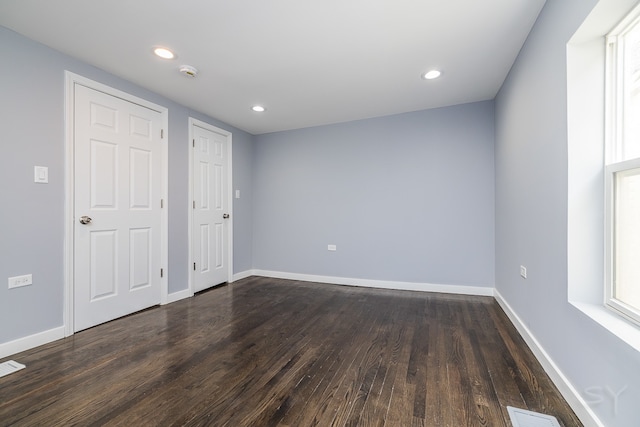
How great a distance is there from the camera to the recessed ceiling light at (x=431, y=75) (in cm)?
271

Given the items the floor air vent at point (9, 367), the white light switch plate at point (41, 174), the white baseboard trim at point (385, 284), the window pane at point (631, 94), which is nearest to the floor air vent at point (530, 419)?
the window pane at point (631, 94)

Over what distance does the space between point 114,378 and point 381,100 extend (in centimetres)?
358

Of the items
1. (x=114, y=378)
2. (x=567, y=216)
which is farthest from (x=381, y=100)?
(x=114, y=378)

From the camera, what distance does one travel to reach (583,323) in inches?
54.2

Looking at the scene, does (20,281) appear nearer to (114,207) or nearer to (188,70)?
(114,207)

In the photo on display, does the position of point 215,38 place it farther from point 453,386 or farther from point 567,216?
point 453,386

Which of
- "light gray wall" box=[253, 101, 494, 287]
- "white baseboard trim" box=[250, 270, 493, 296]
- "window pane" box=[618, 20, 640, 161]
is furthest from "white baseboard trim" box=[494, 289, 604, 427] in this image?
"light gray wall" box=[253, 101, 494, 287]

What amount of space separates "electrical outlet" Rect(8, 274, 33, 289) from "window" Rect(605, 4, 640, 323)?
3.75 metres

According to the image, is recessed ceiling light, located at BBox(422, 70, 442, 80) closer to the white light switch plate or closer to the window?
the window

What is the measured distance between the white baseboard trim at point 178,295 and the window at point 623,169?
12.5ft

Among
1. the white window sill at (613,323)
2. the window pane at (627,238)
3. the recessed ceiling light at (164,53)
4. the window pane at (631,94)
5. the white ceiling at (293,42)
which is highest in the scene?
the white ceiling at (293,42)

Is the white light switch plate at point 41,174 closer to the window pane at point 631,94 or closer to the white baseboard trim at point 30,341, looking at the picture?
the white baseboard trim at point 30,341

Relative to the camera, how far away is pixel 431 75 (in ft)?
9.07

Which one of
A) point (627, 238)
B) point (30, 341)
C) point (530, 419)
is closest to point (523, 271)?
point (627, 238)
